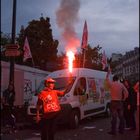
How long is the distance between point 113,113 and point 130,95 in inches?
59.7

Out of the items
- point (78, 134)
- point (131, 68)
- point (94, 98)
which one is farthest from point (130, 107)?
point (131, 68)

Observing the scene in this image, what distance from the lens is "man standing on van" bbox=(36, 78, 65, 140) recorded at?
10.1 m

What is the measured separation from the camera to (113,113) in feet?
45.1

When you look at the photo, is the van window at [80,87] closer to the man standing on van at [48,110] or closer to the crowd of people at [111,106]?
the crowd of people at [111,106]

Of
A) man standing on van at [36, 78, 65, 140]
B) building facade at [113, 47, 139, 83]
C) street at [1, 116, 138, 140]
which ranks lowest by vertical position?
street at [1, 116, 138, 140]

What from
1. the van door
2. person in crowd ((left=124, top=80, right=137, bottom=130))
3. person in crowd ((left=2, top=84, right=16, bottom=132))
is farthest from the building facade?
person in crowd ((left=2, top=84, right=16, bottom=132))

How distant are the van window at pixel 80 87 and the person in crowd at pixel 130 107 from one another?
2517 millimetres

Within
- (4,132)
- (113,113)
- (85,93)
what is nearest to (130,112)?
(113,113)

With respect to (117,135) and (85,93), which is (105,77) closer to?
(85,93)

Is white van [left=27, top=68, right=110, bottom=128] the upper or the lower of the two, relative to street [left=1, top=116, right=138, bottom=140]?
upper

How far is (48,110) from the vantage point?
10.2 m

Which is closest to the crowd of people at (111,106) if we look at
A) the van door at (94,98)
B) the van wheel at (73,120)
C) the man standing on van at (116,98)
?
the man standing on van at (116,98)

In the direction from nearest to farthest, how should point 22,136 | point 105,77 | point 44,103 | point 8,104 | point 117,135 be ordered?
1. point 44,103
2. point 117,135
3. point 22,136
4. point 8,104
5. point 105,77

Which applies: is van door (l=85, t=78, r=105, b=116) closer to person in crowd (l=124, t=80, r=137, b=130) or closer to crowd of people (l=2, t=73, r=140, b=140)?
crowd of people (l=2, t=73, r=140, b=140)
